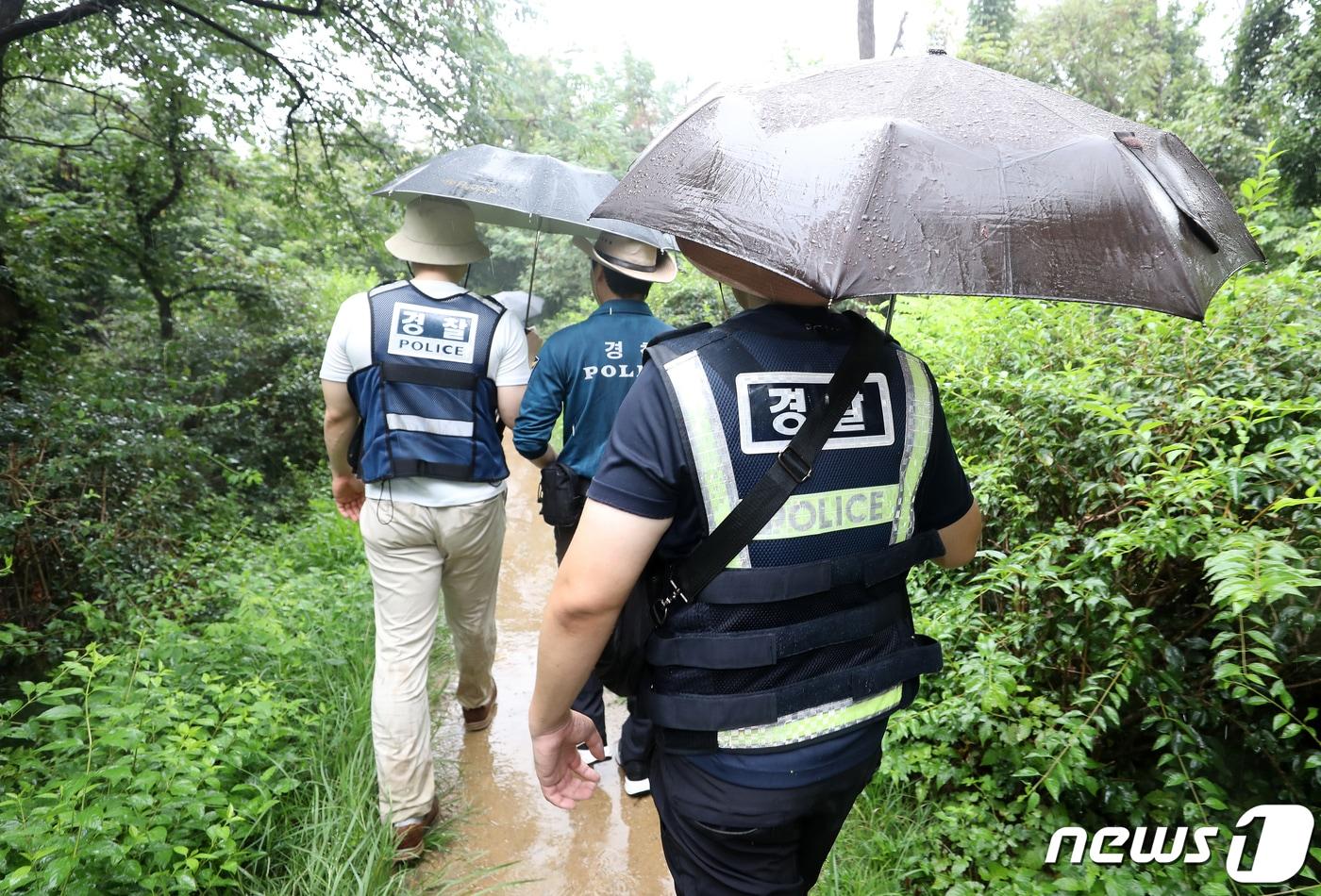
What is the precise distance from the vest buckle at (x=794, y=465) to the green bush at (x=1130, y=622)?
3.62ft

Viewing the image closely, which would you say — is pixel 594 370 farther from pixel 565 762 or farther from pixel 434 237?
pixel 565 762

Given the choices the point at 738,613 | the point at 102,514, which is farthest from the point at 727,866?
the point at 102,514

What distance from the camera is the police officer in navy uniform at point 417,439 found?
270 cm

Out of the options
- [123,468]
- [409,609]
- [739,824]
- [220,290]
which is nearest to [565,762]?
[739,824]

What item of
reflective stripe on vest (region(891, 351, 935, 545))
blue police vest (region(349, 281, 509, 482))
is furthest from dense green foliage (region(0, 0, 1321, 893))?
blue police vest (region(349, 281, 509, 482))

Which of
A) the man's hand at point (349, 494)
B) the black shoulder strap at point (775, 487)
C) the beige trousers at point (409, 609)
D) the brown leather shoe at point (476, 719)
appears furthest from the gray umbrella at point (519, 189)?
the brown leather shoe at point (476, 719)

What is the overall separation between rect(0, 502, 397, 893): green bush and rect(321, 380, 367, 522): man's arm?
731mm

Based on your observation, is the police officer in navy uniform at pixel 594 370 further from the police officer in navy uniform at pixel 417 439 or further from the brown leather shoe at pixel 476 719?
the brown leather shoe at pixel 476 719

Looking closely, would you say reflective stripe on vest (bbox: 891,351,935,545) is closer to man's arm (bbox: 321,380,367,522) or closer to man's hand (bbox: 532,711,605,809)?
man's hand (bbox: 532,711,605,809)

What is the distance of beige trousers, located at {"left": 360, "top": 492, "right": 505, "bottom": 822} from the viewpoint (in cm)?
270

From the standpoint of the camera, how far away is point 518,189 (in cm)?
319

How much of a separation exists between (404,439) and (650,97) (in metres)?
26.7

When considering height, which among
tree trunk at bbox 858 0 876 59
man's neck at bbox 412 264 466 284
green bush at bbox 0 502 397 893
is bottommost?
green bush at bbox 0 502 397 893

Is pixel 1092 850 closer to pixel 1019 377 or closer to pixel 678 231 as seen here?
pixel 1019 377
